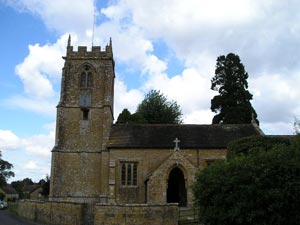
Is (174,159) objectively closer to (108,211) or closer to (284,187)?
(108,211)

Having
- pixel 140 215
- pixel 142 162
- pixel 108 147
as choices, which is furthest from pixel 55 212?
pixel 142 162

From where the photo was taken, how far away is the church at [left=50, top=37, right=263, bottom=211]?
3394 centimetres

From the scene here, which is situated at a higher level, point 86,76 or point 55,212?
point 86,76

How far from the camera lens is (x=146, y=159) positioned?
3447cm

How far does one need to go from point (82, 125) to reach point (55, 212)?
42.6 feet

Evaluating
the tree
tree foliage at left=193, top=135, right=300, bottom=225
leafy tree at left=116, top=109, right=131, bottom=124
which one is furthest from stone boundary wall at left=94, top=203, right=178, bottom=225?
leafy tree at left=116, top=109, right=131, bottom=124

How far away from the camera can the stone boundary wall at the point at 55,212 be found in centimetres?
2298

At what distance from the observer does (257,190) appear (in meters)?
13.3

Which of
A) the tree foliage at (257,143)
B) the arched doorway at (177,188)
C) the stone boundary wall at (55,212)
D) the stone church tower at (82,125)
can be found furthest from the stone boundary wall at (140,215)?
the stone church tower at (82,125)

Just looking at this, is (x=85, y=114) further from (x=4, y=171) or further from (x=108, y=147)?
(x=4, y=171)

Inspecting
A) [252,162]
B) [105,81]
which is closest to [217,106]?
[105,81]

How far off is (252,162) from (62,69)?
28.2m

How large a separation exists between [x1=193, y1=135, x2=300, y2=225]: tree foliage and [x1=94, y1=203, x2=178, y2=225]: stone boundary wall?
220 inches

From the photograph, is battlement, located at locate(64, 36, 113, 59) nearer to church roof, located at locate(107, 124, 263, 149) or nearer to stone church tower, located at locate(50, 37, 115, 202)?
stone church tower, located at locate(50, 37, 115, 202)
